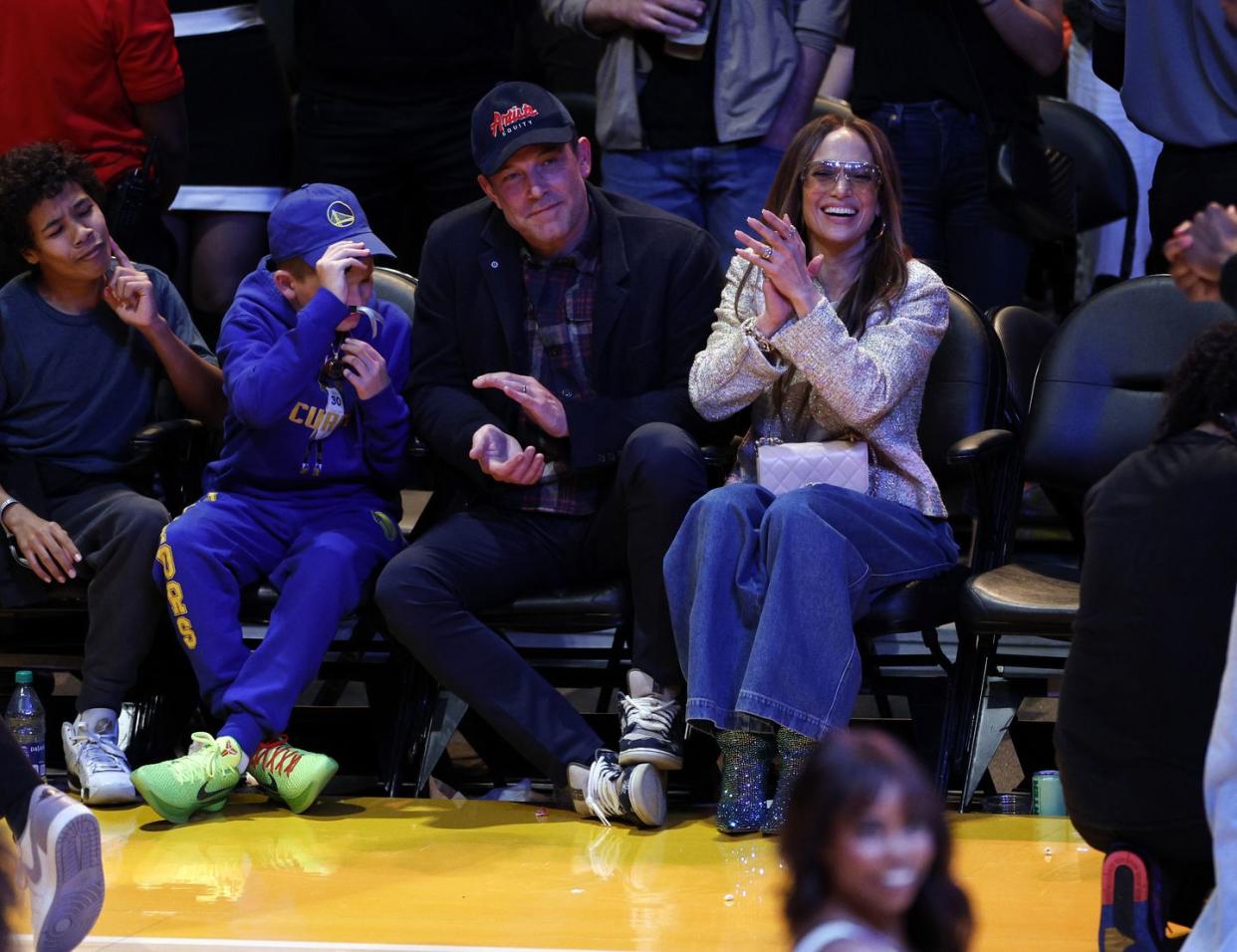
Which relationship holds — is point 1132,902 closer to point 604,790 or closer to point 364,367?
point 604,790

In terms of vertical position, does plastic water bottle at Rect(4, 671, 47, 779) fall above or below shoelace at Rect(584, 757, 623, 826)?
below

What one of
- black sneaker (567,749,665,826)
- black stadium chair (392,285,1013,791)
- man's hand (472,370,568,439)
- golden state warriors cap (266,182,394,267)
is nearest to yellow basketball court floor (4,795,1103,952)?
black sneaker (567,749,665,826)

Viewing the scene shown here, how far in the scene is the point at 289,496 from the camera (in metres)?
4.47

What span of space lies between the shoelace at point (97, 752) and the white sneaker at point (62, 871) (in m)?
1.14

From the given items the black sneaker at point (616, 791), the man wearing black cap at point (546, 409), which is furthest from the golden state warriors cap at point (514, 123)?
the black sneaker at point (616, 791)

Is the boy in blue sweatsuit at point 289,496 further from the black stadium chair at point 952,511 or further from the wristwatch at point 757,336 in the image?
the wristwatch at point 757,336

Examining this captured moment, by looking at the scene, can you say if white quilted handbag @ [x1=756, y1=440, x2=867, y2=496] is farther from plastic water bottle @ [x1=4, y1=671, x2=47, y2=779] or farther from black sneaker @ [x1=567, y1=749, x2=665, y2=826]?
plastic water bottle @ [x1=4, y1=671, x2=47, y2=779]

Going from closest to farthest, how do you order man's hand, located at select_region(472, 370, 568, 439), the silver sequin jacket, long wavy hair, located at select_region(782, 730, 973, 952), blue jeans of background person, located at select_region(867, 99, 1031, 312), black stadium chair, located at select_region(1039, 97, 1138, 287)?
long wavy hair, located at select_region(782, 730, 973, 952) → the silver sequin jacket → man's hand, located at select_region(472, 370, 568, 439) → blue jeans of background person, located at select_region(867, 99, 1031, 312) → black stadium chair, located at select_region(1039, 97, 1138, 287)

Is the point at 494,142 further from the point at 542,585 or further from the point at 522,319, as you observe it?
the point at 542,585

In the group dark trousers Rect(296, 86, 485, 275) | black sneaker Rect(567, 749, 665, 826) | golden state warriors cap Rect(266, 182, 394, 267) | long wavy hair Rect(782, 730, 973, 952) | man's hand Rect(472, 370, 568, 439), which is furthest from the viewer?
dark trousers Rect(296, 86, 485, 275)

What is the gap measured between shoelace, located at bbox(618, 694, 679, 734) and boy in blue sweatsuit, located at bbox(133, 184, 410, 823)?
64cm

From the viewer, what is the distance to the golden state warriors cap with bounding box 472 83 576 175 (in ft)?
14.2

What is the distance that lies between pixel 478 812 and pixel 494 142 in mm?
1461

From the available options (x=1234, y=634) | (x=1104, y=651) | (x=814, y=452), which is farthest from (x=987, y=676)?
(x=1234, y=634)
